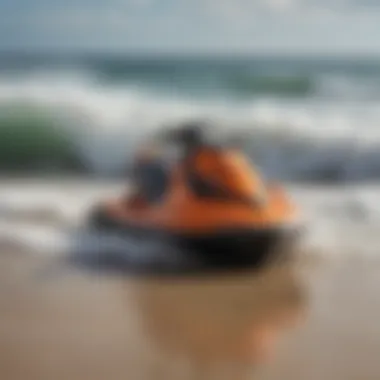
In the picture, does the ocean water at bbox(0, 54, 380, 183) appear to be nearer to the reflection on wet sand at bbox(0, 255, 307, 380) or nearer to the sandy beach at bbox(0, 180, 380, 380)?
the sandy beach at bbox(0, 180, 380, 380)

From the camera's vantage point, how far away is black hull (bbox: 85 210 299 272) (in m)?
1.10

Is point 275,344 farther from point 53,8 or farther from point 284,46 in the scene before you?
point 53,8

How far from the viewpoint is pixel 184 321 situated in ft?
3.60

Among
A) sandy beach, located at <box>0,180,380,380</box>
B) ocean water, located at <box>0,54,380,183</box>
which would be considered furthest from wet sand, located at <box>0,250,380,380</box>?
ocean water, located at <box>0,54,380,183</box>

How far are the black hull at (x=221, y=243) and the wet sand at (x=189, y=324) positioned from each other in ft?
0.08

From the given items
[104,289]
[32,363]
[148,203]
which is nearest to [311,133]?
[148,203]

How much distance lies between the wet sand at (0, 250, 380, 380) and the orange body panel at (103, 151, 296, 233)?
79mm

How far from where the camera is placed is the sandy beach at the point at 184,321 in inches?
41.4

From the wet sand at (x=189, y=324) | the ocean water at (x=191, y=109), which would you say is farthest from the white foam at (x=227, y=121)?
the wet sand at (x=189, y=324)

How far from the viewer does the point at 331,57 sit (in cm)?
115

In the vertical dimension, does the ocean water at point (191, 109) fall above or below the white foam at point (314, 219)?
above

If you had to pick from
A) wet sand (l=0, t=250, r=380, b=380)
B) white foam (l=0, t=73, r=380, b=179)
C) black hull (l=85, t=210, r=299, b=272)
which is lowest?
wet sand (l=0, t=250, r=380, b=380)

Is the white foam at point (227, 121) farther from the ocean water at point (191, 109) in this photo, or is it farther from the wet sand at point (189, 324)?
the wet sand at point (189, 324)

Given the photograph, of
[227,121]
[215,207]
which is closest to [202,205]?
[215,207]
